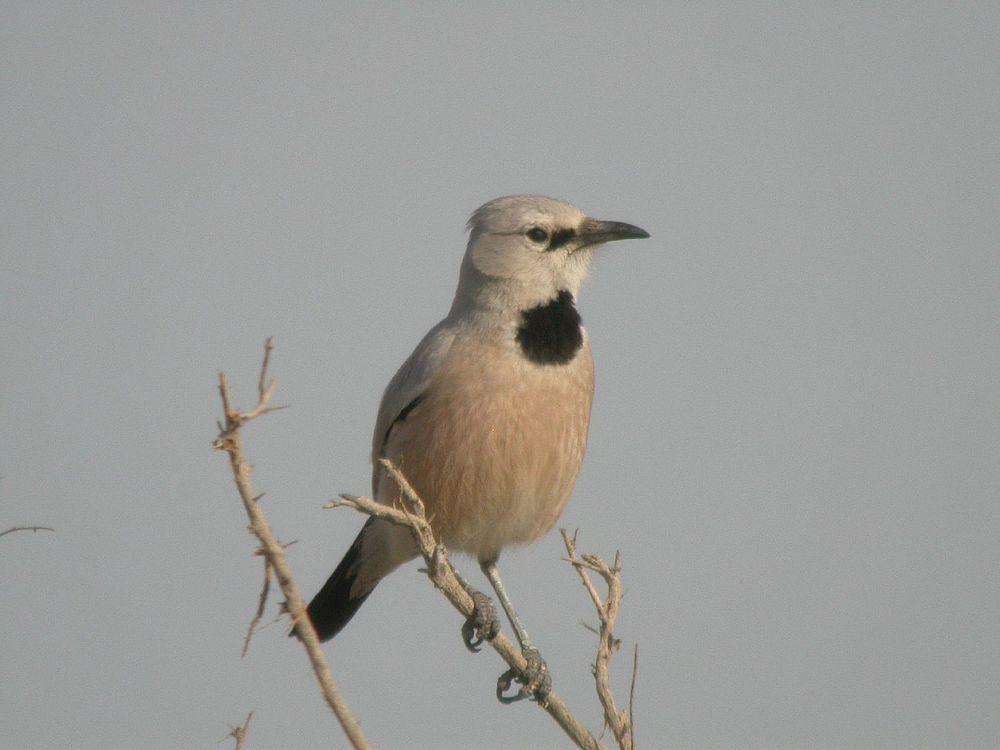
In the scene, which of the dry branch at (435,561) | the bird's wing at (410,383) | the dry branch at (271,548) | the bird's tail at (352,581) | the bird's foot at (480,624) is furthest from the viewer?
the bird's tail at (352,581)

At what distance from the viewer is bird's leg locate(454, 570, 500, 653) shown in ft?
18.0

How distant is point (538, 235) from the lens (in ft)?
21.9

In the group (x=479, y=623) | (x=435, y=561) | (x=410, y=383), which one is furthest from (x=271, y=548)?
(x=410, y=383)

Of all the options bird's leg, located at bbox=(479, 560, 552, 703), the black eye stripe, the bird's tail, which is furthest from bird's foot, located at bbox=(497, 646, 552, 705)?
the black eye stripe

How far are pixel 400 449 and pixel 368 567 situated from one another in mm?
1098

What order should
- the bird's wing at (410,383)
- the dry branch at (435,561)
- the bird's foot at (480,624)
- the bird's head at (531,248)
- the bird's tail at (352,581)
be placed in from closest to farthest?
the dry branch at (435,561)
the bird's foot at (480,624)
the bird's wing at (410,383)
the bird's head at (531,248)
the bird's tail at (352,581)

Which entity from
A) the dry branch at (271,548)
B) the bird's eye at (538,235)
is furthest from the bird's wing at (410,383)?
the dry branch at (271,548)

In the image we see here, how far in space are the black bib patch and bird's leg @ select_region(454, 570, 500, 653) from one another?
1324mm

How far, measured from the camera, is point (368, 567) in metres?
7.04

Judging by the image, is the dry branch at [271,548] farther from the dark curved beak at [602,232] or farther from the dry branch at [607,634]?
the dark curved beak at [602,232]

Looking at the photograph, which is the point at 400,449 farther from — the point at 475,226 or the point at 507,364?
the point at 475,226

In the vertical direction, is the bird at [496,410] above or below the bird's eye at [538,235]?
below

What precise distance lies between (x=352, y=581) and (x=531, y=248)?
7.43 ft

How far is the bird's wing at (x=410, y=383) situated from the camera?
6301 mm
